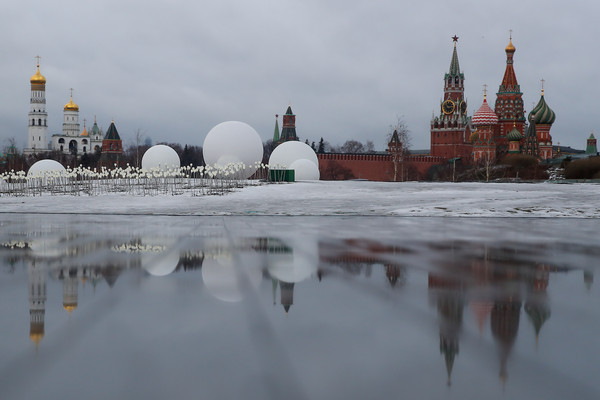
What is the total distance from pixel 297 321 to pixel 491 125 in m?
103

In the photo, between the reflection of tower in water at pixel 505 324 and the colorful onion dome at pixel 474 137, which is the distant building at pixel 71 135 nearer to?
the colorful onion dome at pixel 474 137

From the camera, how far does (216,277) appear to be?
6.84 metres

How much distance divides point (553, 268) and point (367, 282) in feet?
8.85

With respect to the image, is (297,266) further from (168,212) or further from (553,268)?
(168,212)

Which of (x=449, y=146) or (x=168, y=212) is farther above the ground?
(x=449, y=146)

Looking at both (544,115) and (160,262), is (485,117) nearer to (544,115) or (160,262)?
(544,115)

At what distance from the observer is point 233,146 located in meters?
39.6

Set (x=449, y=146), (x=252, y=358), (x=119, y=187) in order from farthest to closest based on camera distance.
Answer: (x=449, y=146) → (x=119, y=187) → (x=252, y=358)

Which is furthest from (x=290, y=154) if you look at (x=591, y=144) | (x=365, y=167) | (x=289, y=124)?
(x=591, y=144)

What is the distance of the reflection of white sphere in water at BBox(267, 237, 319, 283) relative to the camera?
7012mm

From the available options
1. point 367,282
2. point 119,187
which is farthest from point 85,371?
point 119,187

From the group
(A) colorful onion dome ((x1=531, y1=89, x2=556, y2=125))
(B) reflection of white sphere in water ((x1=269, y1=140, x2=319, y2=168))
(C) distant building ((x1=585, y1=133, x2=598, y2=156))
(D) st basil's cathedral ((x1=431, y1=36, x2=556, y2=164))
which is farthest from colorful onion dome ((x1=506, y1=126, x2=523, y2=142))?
(B) reflection of white sphere in water ((x1=269, y1=140, x2=319, y2=168))

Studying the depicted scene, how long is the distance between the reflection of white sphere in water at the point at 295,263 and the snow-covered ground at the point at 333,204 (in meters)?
9.14

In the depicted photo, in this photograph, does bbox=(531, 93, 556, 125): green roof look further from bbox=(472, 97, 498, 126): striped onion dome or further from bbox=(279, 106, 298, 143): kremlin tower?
bbox=(279, 106, 298, 143): kremlin tower
